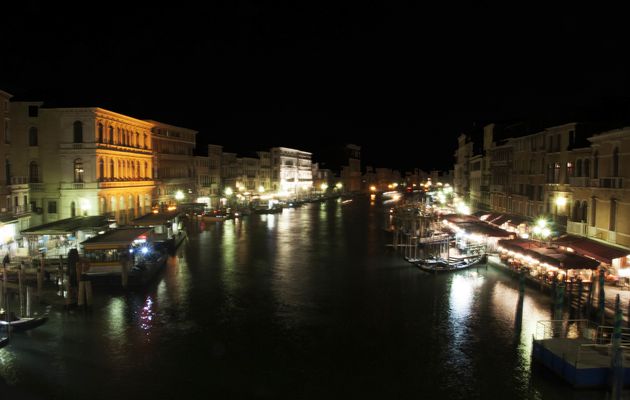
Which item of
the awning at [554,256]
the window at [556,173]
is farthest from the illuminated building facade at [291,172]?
the awning at [554,256]

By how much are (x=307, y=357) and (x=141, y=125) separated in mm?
37319

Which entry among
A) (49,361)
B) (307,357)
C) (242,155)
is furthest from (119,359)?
(242,155)

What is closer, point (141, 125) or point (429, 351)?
point (429, 351)

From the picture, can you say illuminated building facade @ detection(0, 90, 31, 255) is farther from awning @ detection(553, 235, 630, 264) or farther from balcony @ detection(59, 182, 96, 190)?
awning @ detection(553, 235, 630, 264)

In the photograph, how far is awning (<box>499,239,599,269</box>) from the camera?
80.0 ft

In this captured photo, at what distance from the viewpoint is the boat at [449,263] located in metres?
33.1

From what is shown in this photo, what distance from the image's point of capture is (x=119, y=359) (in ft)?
59.1

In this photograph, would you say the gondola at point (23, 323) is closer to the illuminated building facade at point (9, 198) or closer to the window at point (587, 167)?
the illuminated building facade at point (9, 198)

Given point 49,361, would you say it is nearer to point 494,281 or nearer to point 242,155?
point 494,281

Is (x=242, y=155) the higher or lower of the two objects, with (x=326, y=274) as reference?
higher

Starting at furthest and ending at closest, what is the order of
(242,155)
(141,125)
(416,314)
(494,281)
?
(242,155) → (141,125) → (494,281) → (416,314)

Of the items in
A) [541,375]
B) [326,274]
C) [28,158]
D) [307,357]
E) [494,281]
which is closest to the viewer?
[541,375]

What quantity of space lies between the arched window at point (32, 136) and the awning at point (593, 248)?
33745mm

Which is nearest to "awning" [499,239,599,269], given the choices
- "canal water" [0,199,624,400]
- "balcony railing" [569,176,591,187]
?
"canal water" [0,199,624,400]
